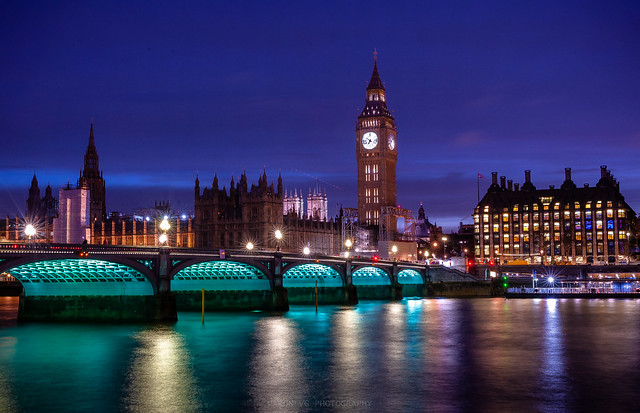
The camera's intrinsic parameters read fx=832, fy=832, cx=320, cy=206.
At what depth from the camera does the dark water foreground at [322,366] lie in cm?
3052

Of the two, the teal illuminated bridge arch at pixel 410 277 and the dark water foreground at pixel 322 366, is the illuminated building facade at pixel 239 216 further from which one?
the dark water foreground at pixel 322 366

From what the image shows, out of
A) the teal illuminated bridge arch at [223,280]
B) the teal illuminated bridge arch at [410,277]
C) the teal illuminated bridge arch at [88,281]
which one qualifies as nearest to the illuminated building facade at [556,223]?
the teal illuminated bridge arch at [410,277]

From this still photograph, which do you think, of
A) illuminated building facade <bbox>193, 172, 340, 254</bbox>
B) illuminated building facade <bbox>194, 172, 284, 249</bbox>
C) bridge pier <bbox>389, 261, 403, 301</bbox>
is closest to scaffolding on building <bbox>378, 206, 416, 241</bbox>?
illuminated building facade <bbox>193, 172, 340, 254</bbox>

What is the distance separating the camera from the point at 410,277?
13462 cm

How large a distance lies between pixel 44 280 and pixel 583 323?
42.6 metres

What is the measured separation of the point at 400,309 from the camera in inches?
3541

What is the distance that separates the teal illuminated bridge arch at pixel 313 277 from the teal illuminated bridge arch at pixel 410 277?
30.4m

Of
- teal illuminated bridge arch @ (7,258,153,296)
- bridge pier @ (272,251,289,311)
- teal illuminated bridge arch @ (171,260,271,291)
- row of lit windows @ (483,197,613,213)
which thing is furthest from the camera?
row of lit windows @ (483,197,613,213)

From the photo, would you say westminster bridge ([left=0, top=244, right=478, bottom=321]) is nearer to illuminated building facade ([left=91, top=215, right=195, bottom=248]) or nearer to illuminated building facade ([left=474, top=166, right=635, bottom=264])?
illuminated building facade ([left=91, top=215, right=195, bottom=248])

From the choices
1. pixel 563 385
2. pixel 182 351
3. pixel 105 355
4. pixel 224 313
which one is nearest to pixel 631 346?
pixel 563 385

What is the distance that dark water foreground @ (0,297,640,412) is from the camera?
30.5m

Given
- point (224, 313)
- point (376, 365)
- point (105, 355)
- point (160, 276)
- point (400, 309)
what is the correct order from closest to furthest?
point (376, 365)
point (105, 355)
point (160, 276)
point (224, 313)
point (400, 309)

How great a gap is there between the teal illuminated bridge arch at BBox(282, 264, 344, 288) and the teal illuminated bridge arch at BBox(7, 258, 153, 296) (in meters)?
31.6

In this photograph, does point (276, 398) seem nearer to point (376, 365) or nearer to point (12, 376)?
point (376, 365)
